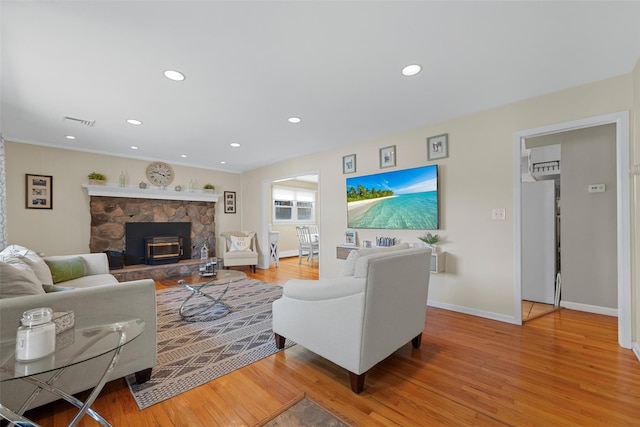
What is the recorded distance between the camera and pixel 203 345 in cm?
241

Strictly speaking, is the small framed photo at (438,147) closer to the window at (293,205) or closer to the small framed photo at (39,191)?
the window at (293,205)

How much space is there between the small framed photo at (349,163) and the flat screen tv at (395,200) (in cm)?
18

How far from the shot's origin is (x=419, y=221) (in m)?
3.57

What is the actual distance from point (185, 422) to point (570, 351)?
9.74 ft

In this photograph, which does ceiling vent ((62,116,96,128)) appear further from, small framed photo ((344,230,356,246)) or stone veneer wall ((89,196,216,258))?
small framed photo ((344,230,356,246))

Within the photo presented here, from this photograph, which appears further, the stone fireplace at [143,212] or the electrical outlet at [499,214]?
the stone fireplace at [143,212]

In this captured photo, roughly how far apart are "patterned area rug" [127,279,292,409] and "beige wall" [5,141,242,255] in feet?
7.83

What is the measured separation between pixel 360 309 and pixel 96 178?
17.4 ft

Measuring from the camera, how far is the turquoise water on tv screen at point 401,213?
3.46 meters

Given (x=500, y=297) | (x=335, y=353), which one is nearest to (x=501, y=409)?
(x=335, y=353)

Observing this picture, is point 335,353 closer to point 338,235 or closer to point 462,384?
point 462,384

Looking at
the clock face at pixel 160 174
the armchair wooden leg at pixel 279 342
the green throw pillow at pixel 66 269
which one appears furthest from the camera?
the clock face at pixel 160 174

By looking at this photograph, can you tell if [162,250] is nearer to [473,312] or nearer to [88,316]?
[88,316]

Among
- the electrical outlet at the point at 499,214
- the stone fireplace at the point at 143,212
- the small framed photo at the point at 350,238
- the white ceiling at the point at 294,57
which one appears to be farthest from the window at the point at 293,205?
the electrical outlet at the point at 499,214
